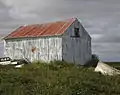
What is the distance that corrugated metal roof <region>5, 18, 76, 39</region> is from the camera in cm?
3461

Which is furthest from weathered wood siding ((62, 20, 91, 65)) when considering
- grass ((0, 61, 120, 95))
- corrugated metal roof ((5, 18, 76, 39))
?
grass ((0, 61, 120, 95))

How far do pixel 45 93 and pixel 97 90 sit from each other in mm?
3049

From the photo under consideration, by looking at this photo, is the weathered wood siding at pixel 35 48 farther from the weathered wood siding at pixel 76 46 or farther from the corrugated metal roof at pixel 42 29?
the weathered wood siding at pixel 76 46

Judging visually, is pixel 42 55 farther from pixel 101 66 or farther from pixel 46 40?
pixel 101 66

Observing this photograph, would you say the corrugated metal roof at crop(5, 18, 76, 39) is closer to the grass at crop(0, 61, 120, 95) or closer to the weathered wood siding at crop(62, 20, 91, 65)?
the weathered wood siding at crop(62, 20, 91, 65)

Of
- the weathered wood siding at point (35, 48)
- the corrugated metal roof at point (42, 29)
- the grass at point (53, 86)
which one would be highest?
the corrugated metal roof at point (42, 29)

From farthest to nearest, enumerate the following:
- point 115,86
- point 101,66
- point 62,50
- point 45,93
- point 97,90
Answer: point 62,50, point 101,66, point 115,86, point 97,90, point 45,93

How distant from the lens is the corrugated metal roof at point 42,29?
34.6 meters

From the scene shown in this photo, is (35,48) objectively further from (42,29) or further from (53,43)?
(53,43)

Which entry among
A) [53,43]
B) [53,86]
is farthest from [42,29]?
[53,86]

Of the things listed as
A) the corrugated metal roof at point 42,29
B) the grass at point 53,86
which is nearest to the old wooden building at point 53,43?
the corrugated metal roof at point 42,29

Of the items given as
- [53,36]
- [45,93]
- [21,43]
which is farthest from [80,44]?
[45,93]

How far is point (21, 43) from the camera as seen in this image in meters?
37.5

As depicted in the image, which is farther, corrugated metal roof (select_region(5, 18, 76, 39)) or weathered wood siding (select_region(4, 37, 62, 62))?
corrugated metal roof (select_region(5, 18, 76, 39))
